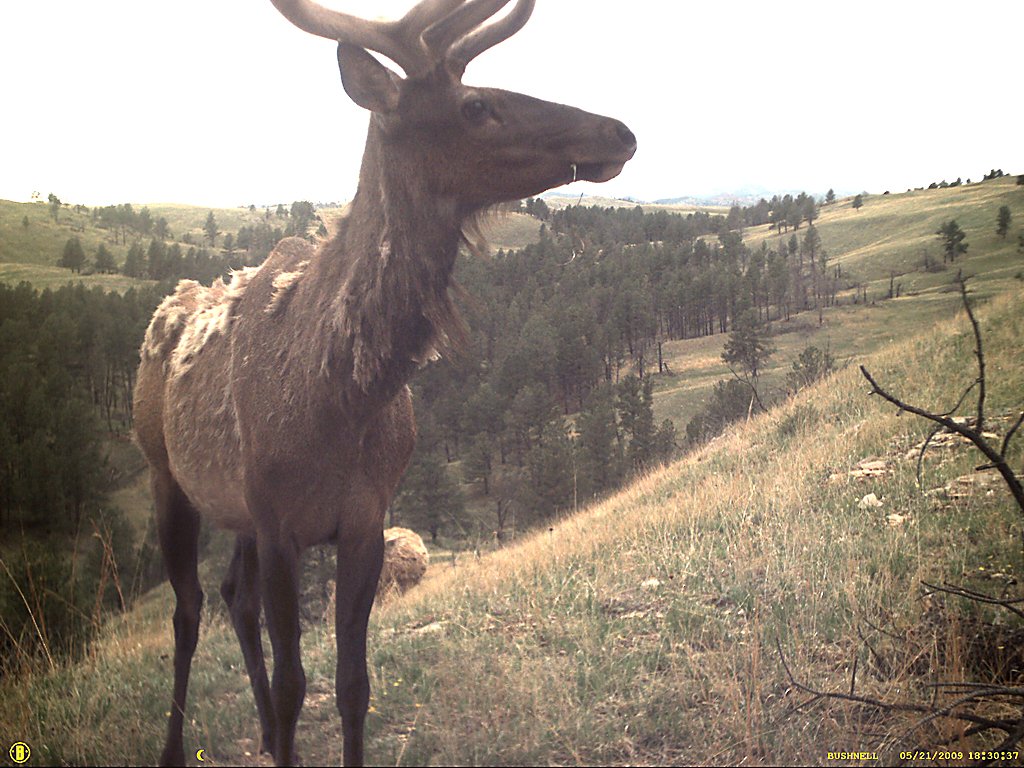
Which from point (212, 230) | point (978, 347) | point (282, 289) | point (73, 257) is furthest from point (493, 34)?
point (212, 230)

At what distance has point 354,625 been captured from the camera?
9.05 ft

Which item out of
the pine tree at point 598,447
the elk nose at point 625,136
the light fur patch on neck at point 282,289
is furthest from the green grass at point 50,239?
the pine tree at point 598,447

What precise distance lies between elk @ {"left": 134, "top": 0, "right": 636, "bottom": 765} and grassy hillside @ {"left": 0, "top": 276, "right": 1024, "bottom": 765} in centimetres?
51

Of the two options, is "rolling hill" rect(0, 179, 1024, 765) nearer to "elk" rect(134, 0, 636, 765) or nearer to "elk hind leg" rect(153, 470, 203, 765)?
"elk hind leg" rect(153, 470, 203, 765)

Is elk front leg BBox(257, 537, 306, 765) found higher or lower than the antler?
lower

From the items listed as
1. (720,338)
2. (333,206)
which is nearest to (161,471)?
(333,206)

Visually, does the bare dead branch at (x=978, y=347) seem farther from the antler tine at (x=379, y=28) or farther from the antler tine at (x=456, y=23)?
the antler tine at (x=379, y=28)

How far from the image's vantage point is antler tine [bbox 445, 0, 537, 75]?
2.72 metres

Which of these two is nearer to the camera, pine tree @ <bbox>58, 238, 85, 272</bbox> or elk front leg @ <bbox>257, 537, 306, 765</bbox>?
elk front leg @ <bbox>257, 537, 306, 765</bbox>

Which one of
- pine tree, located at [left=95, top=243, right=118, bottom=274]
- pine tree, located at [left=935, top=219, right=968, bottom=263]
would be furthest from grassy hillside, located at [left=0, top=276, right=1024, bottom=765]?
pine tree, located at [left=95, top=243, right=118, bottom=274]

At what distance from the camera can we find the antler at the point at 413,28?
2383 millimetres

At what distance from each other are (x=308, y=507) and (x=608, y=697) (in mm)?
1793

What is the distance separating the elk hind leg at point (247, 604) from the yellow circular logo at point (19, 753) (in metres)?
0.89

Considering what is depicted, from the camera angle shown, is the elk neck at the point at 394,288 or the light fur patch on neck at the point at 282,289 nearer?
the elk neck at the point at 394,288
